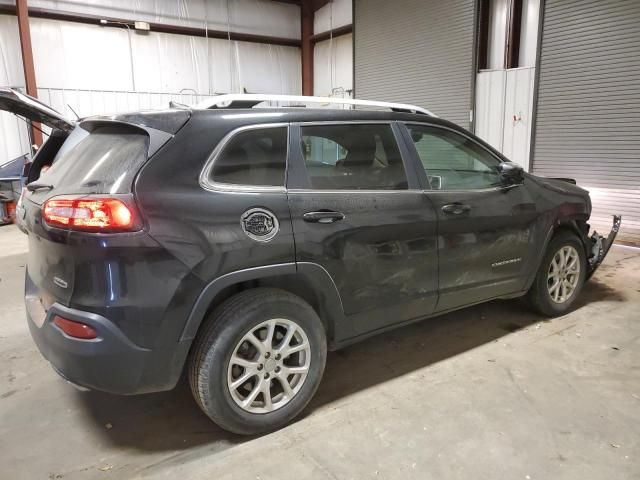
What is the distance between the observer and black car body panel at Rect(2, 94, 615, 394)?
1872 mm

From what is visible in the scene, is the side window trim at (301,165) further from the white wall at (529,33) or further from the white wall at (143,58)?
the white wall at (143,58)

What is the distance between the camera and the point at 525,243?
3.25 metres

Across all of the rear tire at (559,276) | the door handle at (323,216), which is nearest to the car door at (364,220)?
the door handle at (323,216)

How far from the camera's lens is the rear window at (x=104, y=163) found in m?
1.95

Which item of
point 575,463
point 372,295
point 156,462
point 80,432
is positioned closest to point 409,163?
point 372,295

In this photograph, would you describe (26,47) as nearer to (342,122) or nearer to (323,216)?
(342,122)

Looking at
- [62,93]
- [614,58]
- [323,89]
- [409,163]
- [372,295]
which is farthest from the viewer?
[323,89]

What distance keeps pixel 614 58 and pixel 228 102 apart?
6065 mm

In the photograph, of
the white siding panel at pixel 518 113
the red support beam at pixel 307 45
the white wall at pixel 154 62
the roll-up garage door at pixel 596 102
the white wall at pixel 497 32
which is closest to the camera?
the roll-up garage door at pixel 596 102

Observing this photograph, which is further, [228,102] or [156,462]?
[228,102]

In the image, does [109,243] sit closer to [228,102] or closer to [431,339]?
[228,102]

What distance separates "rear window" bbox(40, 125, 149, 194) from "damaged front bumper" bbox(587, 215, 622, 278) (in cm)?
364

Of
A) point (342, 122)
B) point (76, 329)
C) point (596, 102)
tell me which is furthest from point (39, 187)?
point (596, 102)

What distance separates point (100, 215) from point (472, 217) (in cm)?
209
